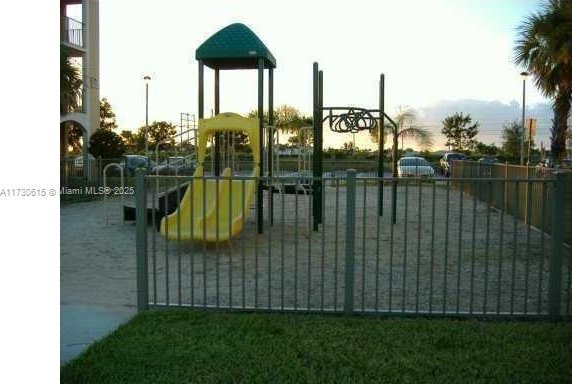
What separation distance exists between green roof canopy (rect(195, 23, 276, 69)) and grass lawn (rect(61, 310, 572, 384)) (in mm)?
6557

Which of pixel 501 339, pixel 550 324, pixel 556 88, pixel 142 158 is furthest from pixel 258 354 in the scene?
pixel 142 158

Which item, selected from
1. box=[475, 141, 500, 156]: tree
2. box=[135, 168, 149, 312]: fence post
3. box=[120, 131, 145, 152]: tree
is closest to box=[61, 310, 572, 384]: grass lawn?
box=[135, 168, 149, 312]: fence post

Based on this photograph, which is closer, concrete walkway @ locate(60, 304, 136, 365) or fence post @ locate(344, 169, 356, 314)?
concrete walkway @ locate(60, 304, 136, 365)

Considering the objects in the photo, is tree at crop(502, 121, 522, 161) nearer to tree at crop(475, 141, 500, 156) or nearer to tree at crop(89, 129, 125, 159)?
tree at crop(475, 141, 500, 156)

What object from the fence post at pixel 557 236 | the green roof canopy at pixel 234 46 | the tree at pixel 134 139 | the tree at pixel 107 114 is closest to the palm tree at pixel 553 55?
the green roof canopy at pixel 234 46

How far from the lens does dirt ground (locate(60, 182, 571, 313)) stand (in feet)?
17.5

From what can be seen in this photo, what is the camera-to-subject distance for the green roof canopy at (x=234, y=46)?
35.2 feet

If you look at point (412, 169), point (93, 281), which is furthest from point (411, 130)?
point (93, 281)

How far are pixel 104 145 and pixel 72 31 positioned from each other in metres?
5.32

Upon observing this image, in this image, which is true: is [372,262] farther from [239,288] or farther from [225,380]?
[225,380]

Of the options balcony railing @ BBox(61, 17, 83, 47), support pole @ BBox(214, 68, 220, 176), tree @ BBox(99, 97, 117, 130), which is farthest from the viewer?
tree @ BBox(99, 97, 117, 130)

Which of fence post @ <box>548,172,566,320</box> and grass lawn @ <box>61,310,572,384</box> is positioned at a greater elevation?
fence post @ <box>548,172,566,320</box>

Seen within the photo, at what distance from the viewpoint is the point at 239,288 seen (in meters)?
6.55

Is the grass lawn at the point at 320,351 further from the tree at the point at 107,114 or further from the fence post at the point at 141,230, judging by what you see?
the tree at the point at 107,114
